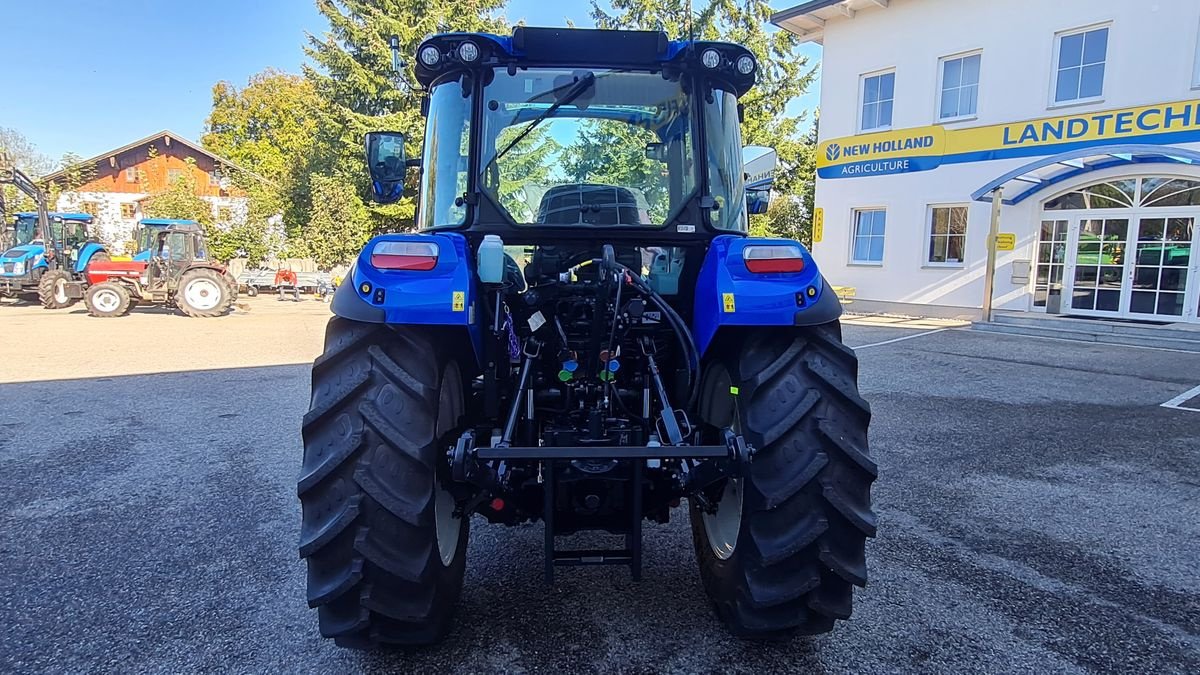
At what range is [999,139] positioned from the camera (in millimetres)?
14617

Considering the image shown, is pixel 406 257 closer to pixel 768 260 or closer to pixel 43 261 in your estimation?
pixel 768 260

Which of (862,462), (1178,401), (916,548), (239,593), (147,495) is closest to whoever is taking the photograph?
(862,462)

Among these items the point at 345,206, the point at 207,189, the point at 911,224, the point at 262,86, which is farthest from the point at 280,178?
the point at 911,224

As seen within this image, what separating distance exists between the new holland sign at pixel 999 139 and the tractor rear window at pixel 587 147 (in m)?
13.8

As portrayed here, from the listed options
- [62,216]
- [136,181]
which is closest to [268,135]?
[136,181]

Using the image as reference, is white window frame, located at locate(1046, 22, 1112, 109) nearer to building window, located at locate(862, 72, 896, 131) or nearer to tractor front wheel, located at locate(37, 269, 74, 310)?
building window, located at locate(862, 72, 896, 131)

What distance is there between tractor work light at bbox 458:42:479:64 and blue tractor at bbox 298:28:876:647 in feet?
0.06

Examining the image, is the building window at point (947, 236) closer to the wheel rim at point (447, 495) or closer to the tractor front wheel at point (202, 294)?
the wheel rim at point (447, 495)

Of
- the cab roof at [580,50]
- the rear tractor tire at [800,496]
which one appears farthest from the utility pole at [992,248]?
the rear tractor tire at [800,496]

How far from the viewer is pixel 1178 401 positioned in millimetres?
7359

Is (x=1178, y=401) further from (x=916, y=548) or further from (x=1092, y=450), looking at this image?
(x=916, y=548)

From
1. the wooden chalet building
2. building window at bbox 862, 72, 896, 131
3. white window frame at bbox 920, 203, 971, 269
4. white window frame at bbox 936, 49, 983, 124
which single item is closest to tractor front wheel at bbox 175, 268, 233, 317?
the wooden chalet building

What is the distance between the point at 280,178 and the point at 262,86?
16.5 metres

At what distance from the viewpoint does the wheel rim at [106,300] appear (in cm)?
Answer: 1555
